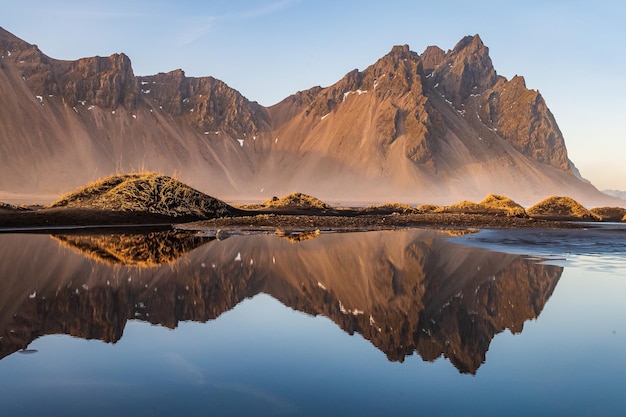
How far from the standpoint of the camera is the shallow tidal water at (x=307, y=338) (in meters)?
5.68

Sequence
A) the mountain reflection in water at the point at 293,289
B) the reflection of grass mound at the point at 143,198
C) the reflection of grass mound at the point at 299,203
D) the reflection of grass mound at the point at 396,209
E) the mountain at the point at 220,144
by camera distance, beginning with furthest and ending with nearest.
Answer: the mountain at the point at 220,144, the reflection of grass mound at the point at 396,209, the reflection of grass mound at the point at 299,203, the reflection of grass mound at the point at 143,198, the mountain reflection in water at the point at 293,289

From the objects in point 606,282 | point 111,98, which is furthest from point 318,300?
point 111,98

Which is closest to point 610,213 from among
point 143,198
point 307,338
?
point 143,198

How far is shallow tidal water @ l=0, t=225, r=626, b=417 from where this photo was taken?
5.68m

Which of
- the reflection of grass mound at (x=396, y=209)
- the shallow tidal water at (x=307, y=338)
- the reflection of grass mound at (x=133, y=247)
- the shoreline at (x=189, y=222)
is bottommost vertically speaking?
the shallow tidal water at (x=307, y=338)

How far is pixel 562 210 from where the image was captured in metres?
60.2

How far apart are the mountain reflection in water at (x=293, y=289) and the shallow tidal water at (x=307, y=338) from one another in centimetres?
6

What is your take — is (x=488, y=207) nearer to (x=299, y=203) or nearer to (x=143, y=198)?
(x=299, y=203)

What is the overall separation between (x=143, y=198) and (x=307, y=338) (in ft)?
112

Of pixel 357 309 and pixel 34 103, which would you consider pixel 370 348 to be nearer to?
pixel 357 309

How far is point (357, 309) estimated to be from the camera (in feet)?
33.2

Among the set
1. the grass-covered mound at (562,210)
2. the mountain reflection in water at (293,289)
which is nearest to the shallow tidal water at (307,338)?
the mountain reflection in water at (293,289)

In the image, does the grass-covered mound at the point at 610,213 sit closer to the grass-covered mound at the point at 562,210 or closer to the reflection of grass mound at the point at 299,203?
the grass-covered mound at the point at 562,210

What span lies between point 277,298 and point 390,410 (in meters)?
6.10
